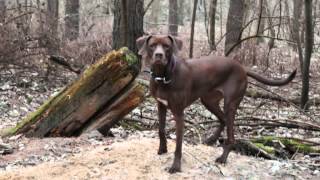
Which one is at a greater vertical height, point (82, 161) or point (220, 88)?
point (220, 88)

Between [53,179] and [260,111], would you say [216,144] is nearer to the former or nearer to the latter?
[53,179]

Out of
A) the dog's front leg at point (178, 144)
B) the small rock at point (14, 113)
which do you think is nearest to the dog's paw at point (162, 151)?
the dog's front leg at point (178, 144)

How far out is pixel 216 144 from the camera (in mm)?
7406

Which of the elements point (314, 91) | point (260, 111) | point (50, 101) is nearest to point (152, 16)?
point (314, 91)

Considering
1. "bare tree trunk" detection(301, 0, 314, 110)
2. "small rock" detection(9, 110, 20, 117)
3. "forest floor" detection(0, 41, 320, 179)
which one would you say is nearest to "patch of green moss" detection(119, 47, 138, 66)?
"forest floor" detection(0, 41, 320, 179)

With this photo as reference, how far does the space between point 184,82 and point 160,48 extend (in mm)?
562

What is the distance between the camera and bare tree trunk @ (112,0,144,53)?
11445mm

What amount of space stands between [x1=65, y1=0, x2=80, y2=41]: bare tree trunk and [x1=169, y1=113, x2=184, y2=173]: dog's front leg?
9.49 m

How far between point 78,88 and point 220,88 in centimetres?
205

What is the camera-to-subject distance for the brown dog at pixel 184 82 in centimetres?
555

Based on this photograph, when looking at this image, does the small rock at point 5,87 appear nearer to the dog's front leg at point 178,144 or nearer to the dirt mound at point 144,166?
the dirt mound at point 144,166

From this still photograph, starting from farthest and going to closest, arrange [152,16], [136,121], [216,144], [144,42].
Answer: [152,16], [136,121], [216,144], [144,42]

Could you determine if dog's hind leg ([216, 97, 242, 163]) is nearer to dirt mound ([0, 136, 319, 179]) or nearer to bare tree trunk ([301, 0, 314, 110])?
dirt mound ([0, 136, 319, 179])

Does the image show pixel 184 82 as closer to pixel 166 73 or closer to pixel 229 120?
pixel 166 73
